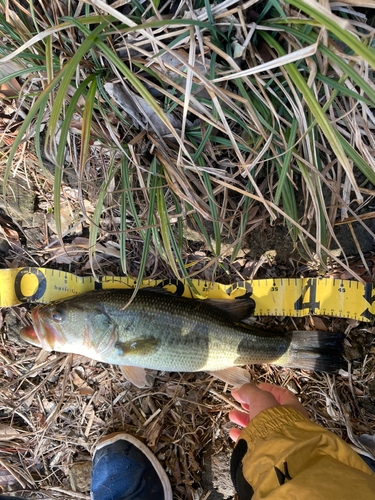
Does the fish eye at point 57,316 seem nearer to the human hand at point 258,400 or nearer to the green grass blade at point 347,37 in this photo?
the human hand at point 258,400

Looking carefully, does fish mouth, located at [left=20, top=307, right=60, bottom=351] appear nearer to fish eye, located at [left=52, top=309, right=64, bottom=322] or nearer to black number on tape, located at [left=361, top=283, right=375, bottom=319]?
fish eye, located at [left=52, top=309, right=64, bottom=322]

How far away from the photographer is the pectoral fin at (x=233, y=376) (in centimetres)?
315

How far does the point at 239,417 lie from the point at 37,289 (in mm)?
2353

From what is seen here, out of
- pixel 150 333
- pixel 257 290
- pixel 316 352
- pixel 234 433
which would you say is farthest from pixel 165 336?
pixel 316 352

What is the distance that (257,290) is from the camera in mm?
3264

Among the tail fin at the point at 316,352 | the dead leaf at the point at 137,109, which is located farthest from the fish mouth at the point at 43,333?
the tail fin at the point at 316,352

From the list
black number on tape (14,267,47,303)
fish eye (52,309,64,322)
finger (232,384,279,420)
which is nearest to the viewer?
finger (232,384,279,420)

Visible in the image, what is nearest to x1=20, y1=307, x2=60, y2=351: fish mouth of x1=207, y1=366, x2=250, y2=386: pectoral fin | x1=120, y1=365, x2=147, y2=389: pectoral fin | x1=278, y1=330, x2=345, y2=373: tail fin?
x1=120, y1=365, x2=147, y2=389: pectoral fin

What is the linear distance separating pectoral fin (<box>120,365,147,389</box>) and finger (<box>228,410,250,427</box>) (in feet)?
3.00

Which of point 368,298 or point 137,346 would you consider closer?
point 137,346

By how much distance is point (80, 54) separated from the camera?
5.66 feet

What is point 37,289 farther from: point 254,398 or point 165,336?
point 254,398

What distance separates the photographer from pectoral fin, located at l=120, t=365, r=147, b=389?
3.06 m

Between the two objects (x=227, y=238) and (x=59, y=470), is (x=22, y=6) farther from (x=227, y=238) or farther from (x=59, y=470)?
(x=59, y=470)
